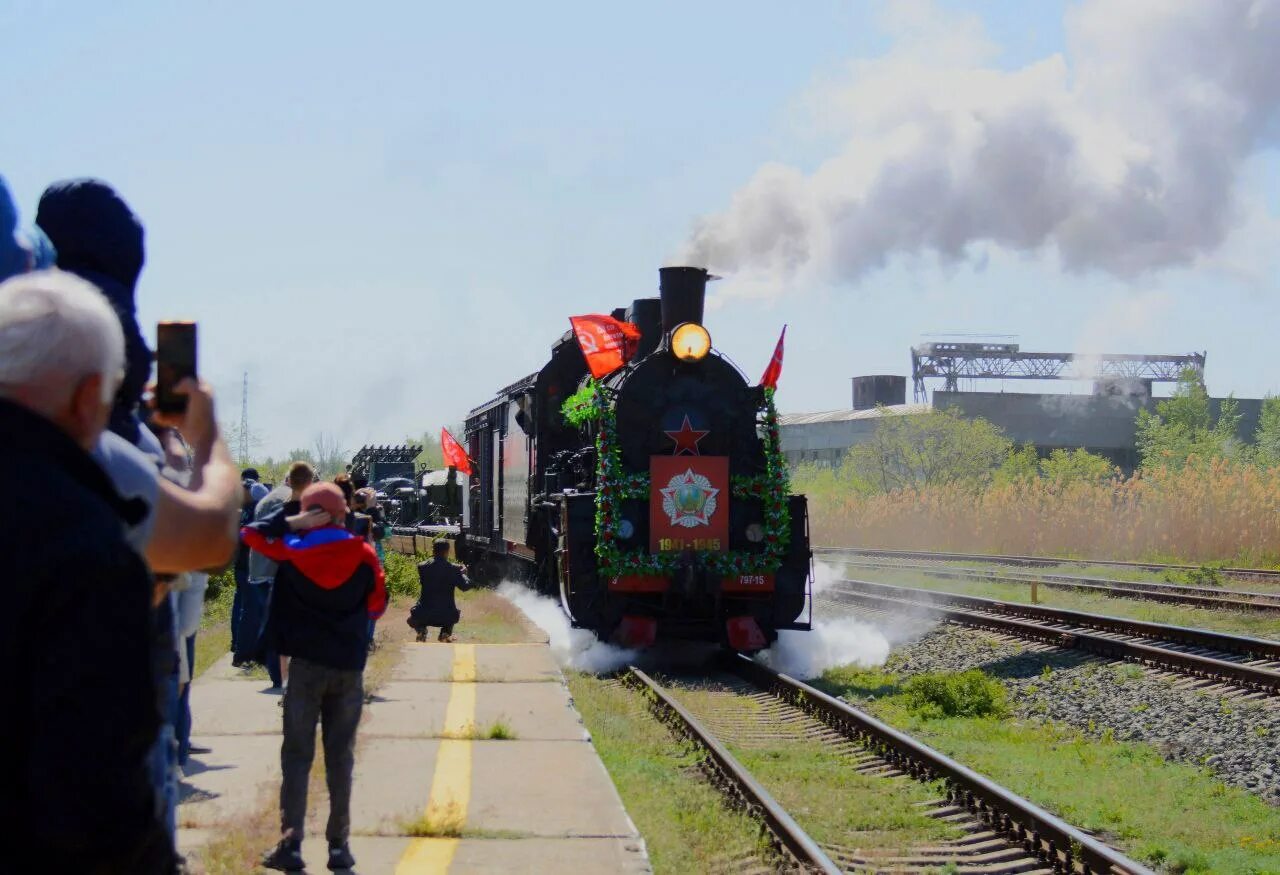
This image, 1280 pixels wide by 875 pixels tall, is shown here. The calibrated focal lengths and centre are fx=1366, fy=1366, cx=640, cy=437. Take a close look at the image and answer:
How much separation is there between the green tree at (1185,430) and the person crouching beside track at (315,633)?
5066 centimetres

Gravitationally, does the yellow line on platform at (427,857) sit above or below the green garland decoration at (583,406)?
below

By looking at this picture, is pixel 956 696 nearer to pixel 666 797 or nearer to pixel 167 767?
pixel 666 797

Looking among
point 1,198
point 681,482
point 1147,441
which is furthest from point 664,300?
point 1147,441

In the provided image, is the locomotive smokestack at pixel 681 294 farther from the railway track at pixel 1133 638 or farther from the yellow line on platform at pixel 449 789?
the railway track at pixel 1133 638

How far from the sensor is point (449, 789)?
755 cm

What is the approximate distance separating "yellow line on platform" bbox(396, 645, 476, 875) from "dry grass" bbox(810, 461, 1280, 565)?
22.0m

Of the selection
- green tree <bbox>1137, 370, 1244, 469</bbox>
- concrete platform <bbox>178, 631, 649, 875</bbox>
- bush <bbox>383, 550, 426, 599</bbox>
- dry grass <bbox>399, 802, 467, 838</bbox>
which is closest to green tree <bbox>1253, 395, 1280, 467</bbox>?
green tree <bbox>1137, 370, 1244, 469</bbox>

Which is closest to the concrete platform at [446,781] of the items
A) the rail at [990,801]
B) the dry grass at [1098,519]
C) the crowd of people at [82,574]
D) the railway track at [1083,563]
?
the rail at [990,801]

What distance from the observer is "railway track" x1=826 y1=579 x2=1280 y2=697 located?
1162 centimetres

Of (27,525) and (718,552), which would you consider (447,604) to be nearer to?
(718,552)

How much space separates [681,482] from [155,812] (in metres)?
11.3

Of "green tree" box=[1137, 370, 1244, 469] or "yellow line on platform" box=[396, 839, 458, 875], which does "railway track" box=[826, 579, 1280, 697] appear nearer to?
"yellow line on platform" box=[396, 839, 458, 875]

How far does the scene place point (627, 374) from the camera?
44.9 feet

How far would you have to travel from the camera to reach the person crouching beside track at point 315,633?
579 cm
